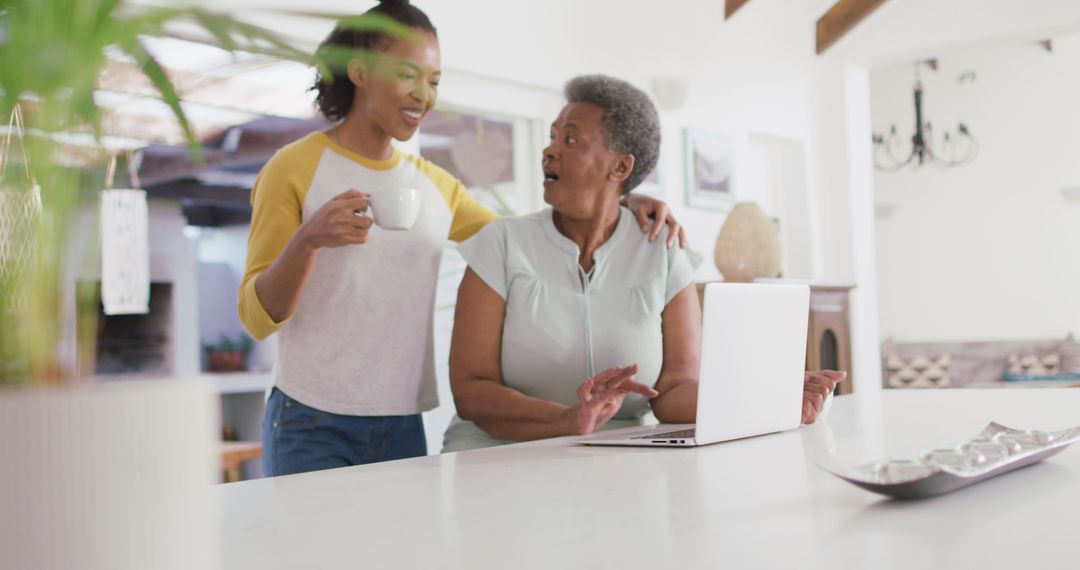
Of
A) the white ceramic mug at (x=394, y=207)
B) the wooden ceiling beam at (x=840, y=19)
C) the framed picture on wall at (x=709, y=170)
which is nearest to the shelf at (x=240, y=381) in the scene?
the framed picture on wall at (x=709, y=170)

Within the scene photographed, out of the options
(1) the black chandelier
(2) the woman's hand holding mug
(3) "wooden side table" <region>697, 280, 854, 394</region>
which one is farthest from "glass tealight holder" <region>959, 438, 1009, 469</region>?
(1) the black chandelier

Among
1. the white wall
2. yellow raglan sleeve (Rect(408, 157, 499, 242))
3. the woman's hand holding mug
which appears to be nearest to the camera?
the woman's hand holding mug

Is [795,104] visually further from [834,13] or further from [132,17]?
[132,17]

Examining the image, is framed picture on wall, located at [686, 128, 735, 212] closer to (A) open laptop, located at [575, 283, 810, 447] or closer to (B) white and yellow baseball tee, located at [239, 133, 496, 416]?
(B) white and yellow baseball tee, located at [239, 133, 496, 416]

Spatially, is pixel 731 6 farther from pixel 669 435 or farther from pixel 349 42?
pixel 669 435

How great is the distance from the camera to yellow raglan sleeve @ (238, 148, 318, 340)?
1765mm

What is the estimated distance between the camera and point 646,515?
2.84 feet

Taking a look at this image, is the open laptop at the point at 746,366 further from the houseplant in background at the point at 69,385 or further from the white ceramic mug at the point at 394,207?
the houseplant in background at the point at 69,385

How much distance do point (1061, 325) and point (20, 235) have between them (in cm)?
868

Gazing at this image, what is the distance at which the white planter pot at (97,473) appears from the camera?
1.25ft

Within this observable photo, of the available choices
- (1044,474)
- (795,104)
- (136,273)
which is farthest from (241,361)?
(1044,474)

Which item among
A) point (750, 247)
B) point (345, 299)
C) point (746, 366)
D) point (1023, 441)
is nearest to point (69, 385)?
point (1023, 441)

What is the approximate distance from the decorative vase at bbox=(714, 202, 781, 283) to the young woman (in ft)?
7.61

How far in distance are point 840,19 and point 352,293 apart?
4661mm
